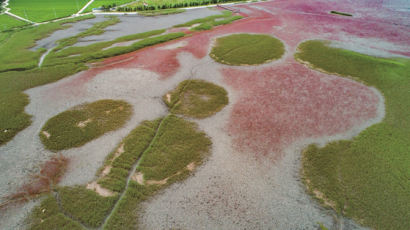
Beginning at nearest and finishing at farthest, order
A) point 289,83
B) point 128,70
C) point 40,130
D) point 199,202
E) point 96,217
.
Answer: point 96,217
point 199,202
point 40,130
point 289,83
point 128,70

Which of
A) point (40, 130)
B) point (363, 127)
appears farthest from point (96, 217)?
point (363, 127)

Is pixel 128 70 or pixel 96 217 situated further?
pixel 128 70

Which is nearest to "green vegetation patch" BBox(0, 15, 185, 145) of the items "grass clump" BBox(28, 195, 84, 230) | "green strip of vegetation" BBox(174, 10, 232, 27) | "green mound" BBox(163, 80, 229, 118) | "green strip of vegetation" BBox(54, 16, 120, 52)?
"green strip of vegetation" BBox(54, 16, 120, 52)

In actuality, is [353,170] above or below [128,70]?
below

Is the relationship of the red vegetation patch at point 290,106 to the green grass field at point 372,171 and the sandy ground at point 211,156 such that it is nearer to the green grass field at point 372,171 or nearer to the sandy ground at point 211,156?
the sandy ground at point 211,156

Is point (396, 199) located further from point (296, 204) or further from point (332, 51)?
point (332, 51)
